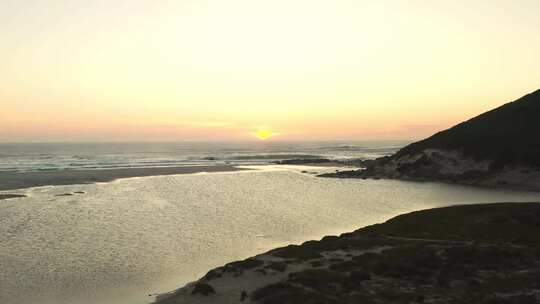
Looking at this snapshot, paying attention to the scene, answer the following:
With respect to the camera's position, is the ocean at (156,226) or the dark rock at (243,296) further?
the ocean at (156,226)

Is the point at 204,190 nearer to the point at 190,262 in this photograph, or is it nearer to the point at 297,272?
the point at 190,262

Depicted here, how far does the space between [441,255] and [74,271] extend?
2161 centimetres

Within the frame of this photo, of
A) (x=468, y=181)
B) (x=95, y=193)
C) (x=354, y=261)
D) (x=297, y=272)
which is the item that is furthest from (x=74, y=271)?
(x=468, y=181)

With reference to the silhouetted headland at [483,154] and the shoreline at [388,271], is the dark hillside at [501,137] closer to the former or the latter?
the silhouetted headland at [483,154]

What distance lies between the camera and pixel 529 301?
1991 cm

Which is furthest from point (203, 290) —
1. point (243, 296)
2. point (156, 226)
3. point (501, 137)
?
point (501, 137)

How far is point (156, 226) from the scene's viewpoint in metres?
46.2

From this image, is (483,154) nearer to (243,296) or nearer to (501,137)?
(501,137)

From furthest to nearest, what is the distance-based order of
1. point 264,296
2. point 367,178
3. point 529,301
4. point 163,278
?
point 367,178 → point 163,278 → point 264,296 → point 529,301

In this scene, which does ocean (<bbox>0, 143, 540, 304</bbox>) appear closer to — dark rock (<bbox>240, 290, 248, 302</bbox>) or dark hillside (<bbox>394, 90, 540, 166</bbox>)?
dark rock (<bbox>240, 290, 248, 302</bbox>)

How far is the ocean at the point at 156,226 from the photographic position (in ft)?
94.1

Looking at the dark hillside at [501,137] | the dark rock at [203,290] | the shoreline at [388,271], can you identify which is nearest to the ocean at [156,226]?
the dark rock at [203,290]

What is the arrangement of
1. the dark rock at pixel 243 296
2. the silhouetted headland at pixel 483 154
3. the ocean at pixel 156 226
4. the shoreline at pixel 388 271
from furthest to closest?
1. the silhouetted headland at pixel 483 154
2. the ocean at pixel 156 226
3. the dark rock at pixel 243 296
4. the shoreline at pixel 388 271

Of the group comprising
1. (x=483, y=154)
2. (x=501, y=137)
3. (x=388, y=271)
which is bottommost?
(x=388, y=271)
